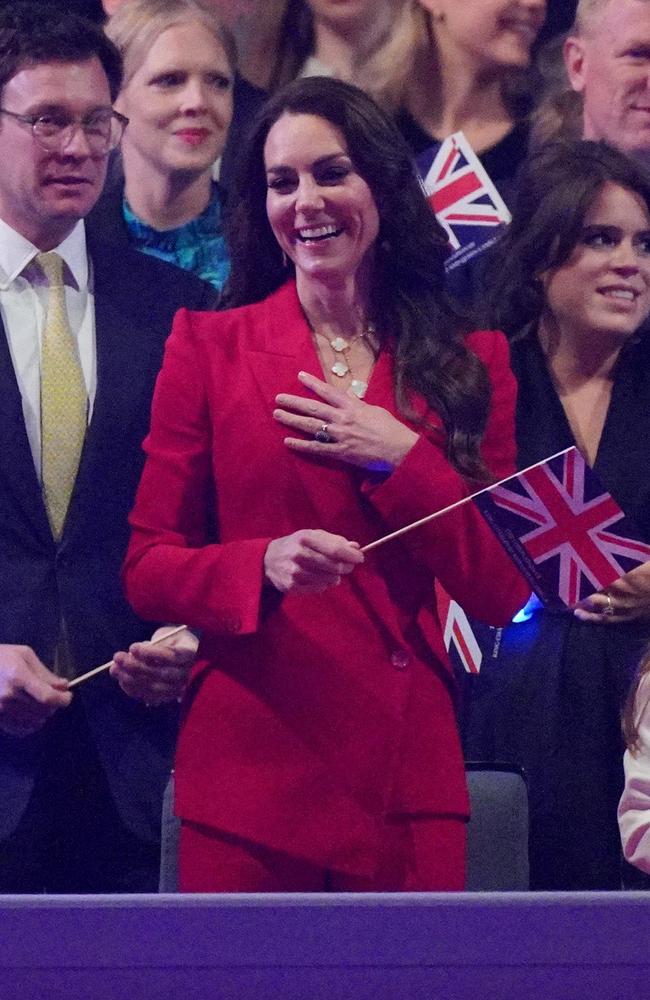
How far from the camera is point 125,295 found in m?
2.46

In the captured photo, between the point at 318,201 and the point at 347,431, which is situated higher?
the point at 318,201

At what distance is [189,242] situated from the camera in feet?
9.36

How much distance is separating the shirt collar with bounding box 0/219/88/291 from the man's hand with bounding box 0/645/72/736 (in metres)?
0.53

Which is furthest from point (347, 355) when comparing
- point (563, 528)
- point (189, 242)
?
point (189, 242)

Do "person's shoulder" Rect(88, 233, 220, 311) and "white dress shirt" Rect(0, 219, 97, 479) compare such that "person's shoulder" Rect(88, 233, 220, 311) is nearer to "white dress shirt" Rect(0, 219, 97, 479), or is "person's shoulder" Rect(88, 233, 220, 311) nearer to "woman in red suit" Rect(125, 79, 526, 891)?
"white dress shirt" Rect(0, 219, 97, 479)

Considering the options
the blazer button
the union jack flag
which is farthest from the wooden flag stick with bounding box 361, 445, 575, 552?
the blazer button

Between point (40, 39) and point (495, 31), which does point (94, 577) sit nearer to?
point (40, 39)

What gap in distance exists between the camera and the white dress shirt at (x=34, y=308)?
92.3 inches

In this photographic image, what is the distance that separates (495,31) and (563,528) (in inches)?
58.6

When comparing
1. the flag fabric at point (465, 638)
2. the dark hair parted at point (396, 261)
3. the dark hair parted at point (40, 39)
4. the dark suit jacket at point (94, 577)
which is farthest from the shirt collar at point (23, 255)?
the flag fabric at point (465, 638)

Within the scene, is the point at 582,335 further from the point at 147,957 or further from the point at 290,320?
the point at 147,957

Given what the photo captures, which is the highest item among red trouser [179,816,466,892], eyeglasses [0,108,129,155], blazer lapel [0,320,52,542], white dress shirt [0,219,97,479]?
eyeglasses [0,108,129,155]

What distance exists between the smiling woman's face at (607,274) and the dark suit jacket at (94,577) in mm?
639

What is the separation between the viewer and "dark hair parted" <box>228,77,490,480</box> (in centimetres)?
204
